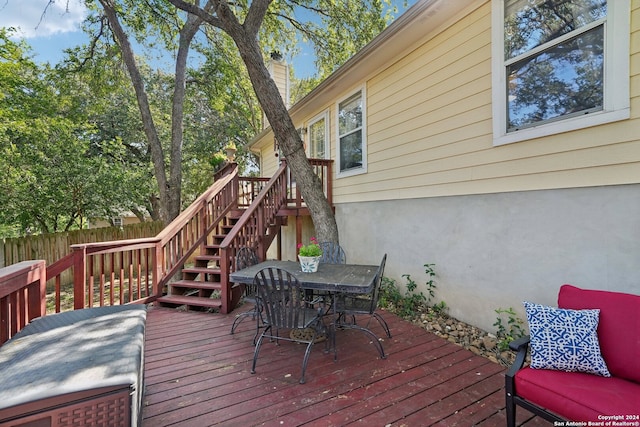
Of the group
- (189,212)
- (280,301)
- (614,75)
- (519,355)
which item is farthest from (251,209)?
(614,75)

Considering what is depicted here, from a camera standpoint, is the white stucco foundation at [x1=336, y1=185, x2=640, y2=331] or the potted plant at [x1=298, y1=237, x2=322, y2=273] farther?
the potted plant at [x1=298, y1=237, x2=322, y2=273]

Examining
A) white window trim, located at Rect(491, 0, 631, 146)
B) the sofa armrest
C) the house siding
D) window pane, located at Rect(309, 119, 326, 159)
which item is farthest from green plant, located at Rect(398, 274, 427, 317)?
window pane, located at Rect(309, 119, 326, 159)

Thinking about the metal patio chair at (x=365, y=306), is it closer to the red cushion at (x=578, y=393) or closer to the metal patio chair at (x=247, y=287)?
the metal patio chair at (x=247, y=287)

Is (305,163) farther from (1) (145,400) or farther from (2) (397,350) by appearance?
(1) (145,400)

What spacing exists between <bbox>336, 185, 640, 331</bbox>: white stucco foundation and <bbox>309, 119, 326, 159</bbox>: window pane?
3.23 m

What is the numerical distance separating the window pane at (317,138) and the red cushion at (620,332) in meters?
6.20

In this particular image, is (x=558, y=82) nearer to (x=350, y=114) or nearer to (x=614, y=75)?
(x=614, y=75)

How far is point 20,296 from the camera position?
7.81 feet

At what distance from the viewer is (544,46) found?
3.01 metres

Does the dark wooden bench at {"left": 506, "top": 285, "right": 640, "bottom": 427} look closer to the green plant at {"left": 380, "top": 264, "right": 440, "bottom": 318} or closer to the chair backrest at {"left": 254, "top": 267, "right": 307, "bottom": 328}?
the chair backrest at {"left": 254, "top": 267, "right": 307, "bottom": 328}

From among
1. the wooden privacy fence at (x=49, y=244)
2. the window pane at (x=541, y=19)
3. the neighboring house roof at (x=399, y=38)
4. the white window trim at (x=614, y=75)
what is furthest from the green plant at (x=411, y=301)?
the wooden privacy fence at (x=49, y=244)

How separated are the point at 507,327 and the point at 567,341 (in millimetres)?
1492

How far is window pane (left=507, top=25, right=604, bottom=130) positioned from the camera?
104 inches

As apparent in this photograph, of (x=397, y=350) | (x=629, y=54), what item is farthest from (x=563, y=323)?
(x=629, y=54)
